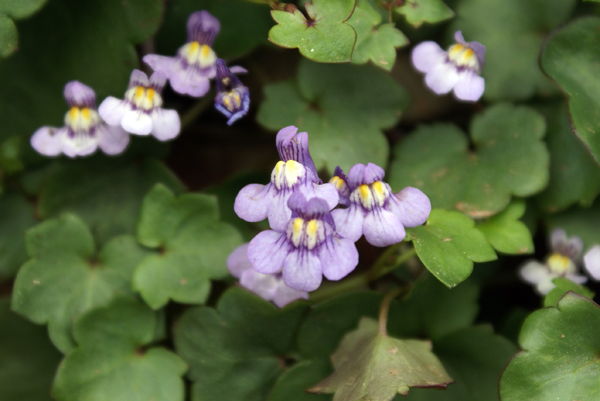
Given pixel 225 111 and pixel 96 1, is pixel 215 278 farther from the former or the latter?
pixel 96 1

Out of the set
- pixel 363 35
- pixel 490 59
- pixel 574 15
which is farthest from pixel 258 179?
pixel 574 15

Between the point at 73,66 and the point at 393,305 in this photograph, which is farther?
the point at 73,66

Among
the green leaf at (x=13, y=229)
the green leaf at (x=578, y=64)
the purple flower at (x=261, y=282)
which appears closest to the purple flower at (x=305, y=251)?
the purple flower at (x=261, y=282)

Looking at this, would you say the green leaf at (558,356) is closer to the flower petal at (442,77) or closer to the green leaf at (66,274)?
the flower petal at (442,77)

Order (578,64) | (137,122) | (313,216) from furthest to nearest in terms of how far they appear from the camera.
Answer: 1. (578,64)
2. (137,122)
3. (313,216)

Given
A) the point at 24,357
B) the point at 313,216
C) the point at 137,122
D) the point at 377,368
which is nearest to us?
the point at 313,216

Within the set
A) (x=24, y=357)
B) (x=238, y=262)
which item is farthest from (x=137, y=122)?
(x=24, y=357)

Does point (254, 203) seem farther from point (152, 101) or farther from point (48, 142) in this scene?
point (48, 142)
